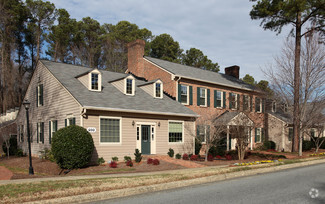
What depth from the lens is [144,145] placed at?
1766 centimetres

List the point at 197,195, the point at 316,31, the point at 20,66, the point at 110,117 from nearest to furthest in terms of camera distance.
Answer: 1. the point at 197,195
2. the point at 110,117
3. the point at 316,31
4. the point at 20,66

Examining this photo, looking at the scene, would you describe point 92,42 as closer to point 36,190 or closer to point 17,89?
point 17,89

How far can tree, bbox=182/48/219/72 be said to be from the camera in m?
51.2

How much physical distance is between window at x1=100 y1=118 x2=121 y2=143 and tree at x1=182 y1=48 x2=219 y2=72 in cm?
3627

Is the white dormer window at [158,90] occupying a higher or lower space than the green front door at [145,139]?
higher

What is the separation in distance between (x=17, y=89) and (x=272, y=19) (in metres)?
36.8

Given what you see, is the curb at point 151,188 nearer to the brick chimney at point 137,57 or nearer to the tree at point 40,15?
the brick chimney at point 137,57

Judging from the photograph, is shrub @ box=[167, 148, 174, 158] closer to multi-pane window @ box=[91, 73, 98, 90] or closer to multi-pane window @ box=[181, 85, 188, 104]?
multi-pane window @ box=[181, 85, 188, 104]

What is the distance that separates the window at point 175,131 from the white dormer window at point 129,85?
348 centimetres

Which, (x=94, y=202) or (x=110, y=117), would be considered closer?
(x=94, y=202)

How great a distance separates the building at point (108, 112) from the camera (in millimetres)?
15703

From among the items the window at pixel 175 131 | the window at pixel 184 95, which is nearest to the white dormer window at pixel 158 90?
the window at pixel 184 95

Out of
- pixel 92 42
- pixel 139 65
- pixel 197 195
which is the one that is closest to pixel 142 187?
pixel 197 195

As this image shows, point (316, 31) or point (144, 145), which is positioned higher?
point (316, 31)
